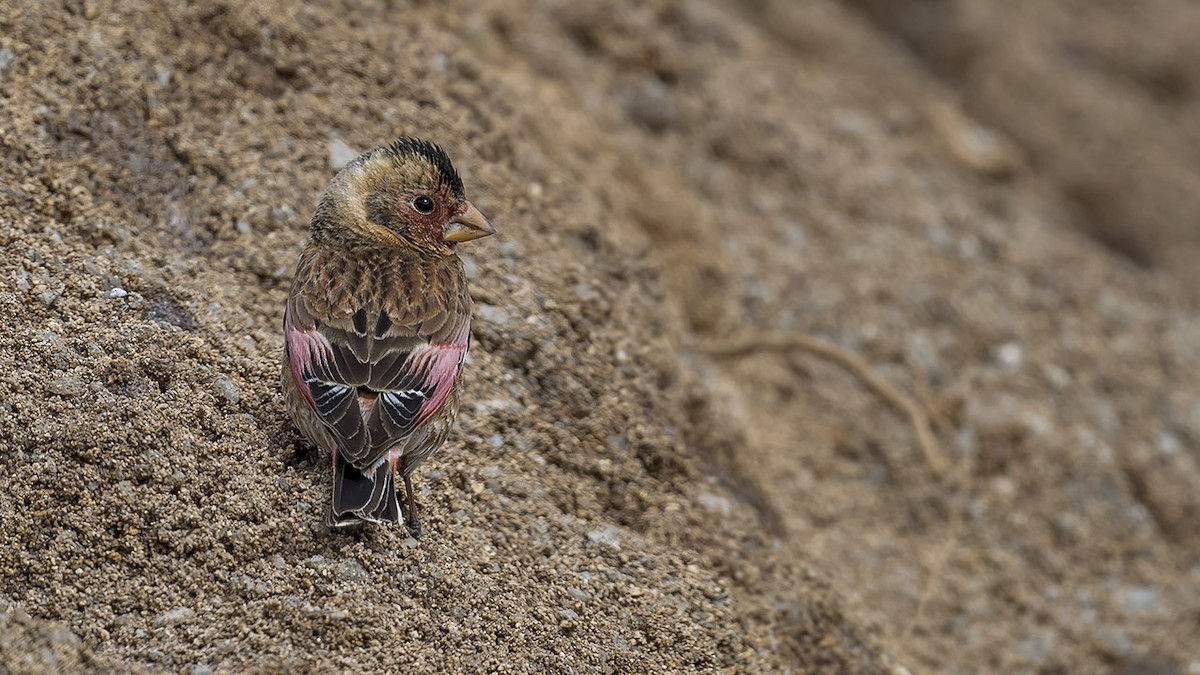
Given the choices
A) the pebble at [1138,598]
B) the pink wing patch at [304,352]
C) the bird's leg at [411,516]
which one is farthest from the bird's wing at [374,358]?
the pebble at [1138,598]

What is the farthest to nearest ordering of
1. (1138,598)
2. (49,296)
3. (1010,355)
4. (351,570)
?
(1010,355)
(1138,598)
(49,296)
(351,570)

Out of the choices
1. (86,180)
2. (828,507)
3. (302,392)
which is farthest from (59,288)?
(828,507)

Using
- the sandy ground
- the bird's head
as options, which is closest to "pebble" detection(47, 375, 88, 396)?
the sandy ground

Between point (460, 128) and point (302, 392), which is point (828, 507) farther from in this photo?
point (302, 392)

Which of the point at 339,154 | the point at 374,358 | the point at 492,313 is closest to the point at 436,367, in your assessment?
the point at 374,358

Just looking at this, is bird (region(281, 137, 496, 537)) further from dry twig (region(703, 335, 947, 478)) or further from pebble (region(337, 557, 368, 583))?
dry twig (region(703, 335, 947, 478))

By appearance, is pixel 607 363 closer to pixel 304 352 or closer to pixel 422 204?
pixel 422 204

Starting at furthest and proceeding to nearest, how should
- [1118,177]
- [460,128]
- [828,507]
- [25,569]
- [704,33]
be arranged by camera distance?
[1118,177]
[704,33]
[828,507]
[460,128]
[25,569]
